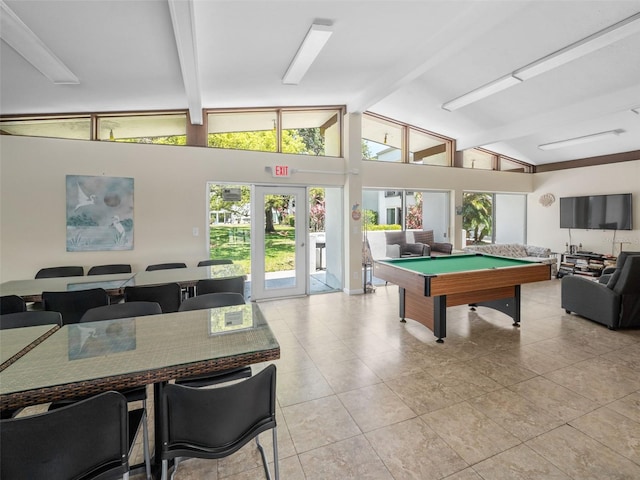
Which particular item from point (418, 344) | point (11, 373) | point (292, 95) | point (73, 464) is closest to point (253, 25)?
point (292, 95)

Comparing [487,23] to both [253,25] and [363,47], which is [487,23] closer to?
[363,47]

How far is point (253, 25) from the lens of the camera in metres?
3.12

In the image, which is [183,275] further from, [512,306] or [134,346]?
[512,306]

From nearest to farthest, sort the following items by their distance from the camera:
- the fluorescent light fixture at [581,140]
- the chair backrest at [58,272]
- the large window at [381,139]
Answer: the chair backrest at [58,272] → the fluorescent light fixture at [581,140] → the large window at [381,139]

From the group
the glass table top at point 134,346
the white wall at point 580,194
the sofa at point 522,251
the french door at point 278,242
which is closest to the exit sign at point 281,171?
the french door at point 278,242

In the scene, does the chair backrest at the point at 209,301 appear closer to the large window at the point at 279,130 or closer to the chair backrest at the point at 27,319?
the chair backrest at the point at 27,319

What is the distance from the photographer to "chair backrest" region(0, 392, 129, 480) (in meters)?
1.11

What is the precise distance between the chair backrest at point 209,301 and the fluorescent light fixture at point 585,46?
4.57 metres

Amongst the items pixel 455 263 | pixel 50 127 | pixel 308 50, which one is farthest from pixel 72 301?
pixel 455 263

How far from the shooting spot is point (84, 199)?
4.66m

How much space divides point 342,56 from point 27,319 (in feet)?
14.0

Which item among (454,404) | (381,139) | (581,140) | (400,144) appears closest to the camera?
(454,404)

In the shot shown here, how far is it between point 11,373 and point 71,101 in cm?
426

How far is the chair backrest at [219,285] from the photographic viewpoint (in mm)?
3475
